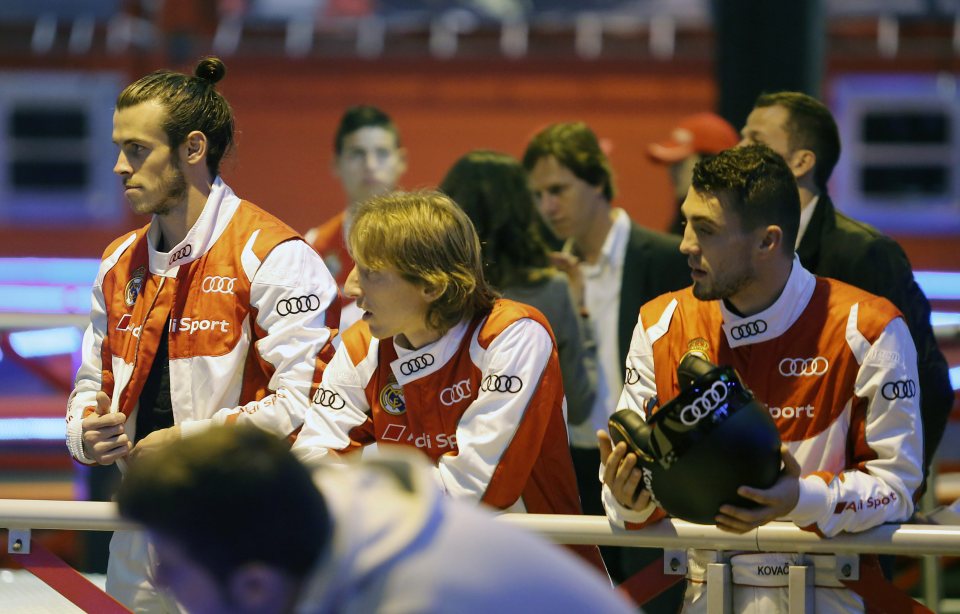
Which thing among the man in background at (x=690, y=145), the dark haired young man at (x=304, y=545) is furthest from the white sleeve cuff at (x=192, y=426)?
the man in background at (x=690, y=145)

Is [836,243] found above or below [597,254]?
above

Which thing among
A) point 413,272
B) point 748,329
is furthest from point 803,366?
point 413,272

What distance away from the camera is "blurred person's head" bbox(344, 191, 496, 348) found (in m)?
2.87

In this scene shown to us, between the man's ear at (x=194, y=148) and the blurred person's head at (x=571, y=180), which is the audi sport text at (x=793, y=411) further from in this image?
the blurred person's head at (x=571, y=180)

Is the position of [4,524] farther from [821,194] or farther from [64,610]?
[821,194]

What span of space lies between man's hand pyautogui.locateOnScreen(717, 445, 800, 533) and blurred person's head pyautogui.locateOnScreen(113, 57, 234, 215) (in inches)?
58.6

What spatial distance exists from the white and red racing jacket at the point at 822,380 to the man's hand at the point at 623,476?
36mm

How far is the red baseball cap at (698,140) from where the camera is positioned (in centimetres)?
518

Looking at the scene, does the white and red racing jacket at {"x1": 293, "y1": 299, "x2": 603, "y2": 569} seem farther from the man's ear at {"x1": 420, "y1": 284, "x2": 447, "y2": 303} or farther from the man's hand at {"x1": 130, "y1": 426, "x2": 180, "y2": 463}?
the man's hand at {"x1": 130, "y1": 426, "x2": 180, "y2": 463}

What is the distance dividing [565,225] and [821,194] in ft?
3.46

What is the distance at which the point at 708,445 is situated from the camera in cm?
234

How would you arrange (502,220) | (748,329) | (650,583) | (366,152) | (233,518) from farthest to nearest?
(366,152) → (502,220) → (748,329) → (650,583) → (233,518)

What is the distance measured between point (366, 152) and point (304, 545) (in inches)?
149

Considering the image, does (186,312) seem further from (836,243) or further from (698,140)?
(698,140)
